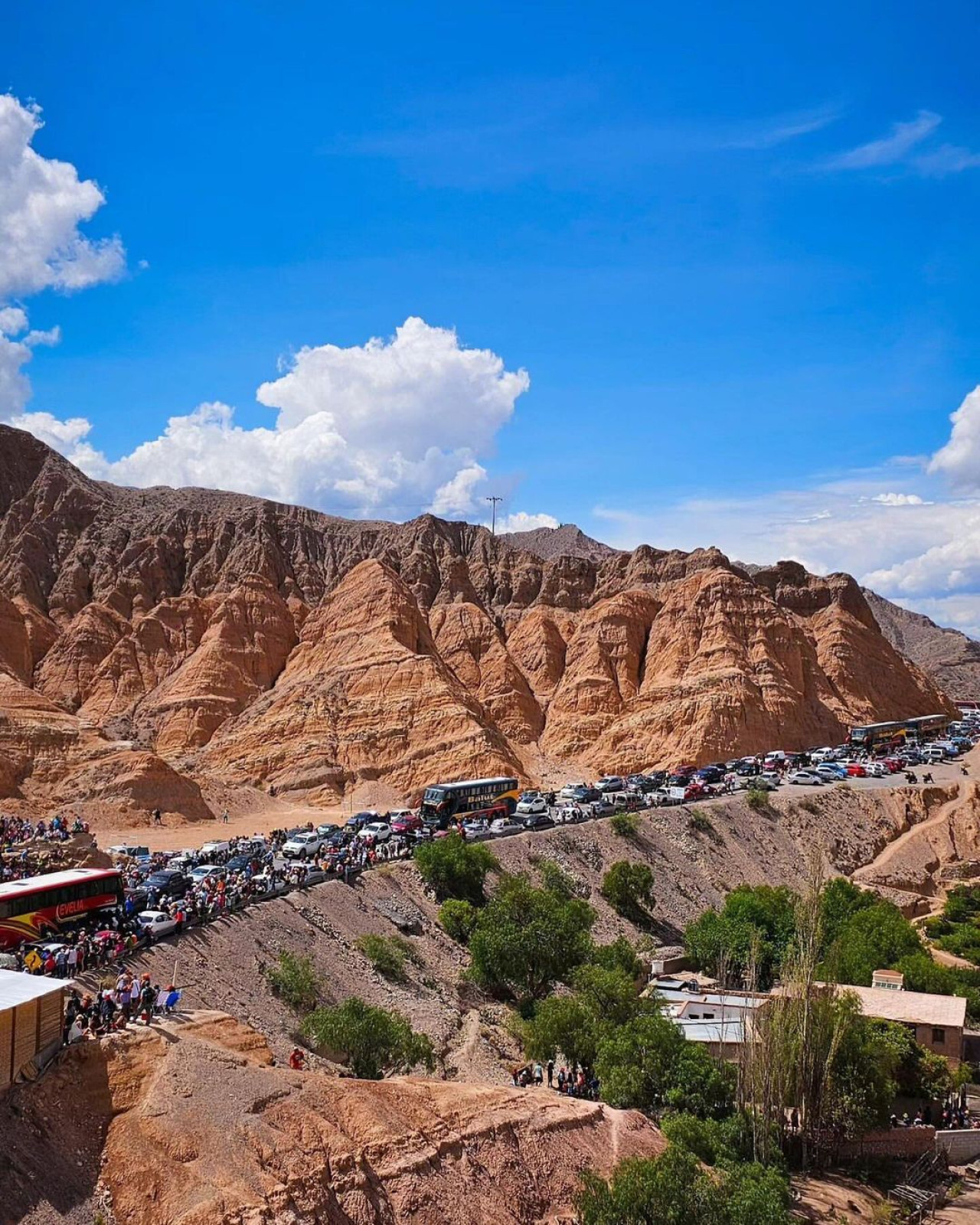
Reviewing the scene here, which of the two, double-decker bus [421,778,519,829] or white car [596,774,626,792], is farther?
white car [596,774,626,792]

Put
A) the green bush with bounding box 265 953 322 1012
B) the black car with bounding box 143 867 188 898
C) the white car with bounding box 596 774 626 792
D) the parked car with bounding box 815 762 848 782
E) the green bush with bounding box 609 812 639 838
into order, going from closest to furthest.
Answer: the green bush with bounding box 265 953 322 1012, the black car with bounding box 143 867 188 898, the green bush with bounding box 609 812 639 838, the white car with bounding box 596 774 626 792, the parked car with bounding box 815 762 848 782

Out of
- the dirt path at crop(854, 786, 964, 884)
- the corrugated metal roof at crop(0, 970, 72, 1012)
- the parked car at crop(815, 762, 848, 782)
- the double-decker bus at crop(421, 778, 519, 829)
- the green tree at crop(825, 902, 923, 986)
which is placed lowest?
the green tree at crop(825, 902, 923, 986)

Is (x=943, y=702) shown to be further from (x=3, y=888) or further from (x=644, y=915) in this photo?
(x=3, y=888)

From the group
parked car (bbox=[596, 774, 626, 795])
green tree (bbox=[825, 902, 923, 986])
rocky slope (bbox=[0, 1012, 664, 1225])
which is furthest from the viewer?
parked car (bbox=[596, 774, 626, 795])

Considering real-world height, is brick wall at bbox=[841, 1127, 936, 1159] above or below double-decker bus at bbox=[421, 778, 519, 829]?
below

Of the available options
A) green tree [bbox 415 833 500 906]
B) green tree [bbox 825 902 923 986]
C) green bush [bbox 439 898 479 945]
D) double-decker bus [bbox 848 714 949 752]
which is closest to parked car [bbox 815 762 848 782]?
double-decker bus [bbox 848 714 949 752]

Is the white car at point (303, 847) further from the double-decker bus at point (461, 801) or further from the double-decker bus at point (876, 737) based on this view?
the double-decker bus at point (876, 737)

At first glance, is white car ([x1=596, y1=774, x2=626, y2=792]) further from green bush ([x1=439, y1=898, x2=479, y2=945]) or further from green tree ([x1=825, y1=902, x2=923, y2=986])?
green bush ([x1=439, y1=898, x2=479, y2=945])

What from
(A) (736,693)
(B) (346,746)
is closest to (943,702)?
(A) (736,693)
